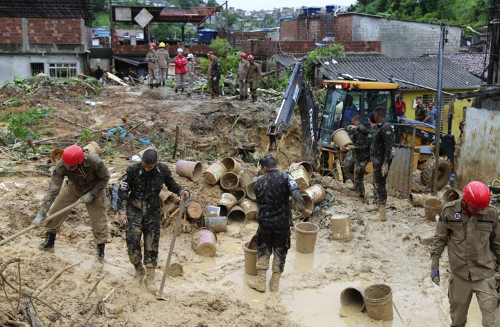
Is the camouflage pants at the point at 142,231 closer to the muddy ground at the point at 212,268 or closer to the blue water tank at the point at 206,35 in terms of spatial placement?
the muddy ground at the point at 212,268

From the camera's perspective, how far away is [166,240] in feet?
28.6

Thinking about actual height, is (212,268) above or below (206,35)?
below

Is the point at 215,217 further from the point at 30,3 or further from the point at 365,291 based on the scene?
the point at 30,3

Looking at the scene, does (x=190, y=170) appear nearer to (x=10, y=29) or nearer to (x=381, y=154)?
(x=381, y=154)

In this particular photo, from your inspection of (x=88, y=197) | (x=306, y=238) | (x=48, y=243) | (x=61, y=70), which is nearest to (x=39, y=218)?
(x=88, y=197)

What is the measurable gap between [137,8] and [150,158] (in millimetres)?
28244

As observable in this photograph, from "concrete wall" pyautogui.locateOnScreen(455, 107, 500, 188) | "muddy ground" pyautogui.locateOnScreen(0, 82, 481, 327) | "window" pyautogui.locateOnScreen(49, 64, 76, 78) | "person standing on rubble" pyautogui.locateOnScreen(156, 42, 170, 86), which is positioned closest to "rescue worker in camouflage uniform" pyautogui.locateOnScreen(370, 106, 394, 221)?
"muddy ground" pyautogui.locateOnScreen(0, 82, 481, 327)

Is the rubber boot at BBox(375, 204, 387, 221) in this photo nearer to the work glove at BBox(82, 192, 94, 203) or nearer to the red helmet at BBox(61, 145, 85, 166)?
the work glove at BBox(82, 192, 94, 203)

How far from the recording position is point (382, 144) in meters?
9.60

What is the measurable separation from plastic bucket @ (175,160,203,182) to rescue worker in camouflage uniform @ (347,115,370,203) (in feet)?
9.79

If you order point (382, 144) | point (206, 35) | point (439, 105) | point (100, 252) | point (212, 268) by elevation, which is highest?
point (206, 35)

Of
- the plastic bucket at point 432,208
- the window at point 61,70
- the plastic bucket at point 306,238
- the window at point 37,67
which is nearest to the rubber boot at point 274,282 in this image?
the plastic bucket at point 306,238

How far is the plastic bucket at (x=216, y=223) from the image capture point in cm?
922

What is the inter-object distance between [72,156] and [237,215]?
4343 millimetres
